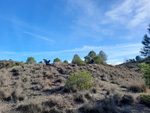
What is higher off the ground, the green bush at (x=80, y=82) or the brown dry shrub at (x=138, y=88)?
the green bush at (x=80, y=82)

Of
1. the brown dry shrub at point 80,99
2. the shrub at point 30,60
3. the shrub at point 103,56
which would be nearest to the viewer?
the brown dry shrub at point 80,99

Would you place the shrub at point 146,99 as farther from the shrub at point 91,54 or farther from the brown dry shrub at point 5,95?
the shrub at point 91,54

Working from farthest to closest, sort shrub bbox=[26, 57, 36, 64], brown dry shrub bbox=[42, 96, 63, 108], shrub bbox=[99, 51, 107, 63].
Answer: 1. shrub bbox=[26, 57, 36, 64]
2. shrub bbox=[99, 51, 107, 63]
3. brown dry shrub bbox=[42, 96, 63, 108]

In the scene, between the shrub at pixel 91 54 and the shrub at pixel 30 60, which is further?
the shrub at pixel 30 60

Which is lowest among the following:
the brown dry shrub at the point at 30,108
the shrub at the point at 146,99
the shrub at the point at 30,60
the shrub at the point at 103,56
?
the shrub at the point at 146,99

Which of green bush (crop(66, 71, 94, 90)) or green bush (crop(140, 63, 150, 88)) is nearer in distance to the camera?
green bush (crop(140, 63, 150, 88))

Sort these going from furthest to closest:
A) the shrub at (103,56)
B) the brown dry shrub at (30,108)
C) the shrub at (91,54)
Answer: the shrub at (91,54)
the shrub at (103,56)
the brown dry shrub at (30,108)

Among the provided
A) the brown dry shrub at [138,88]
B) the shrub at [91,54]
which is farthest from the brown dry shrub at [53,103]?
the shrub at [91,54]

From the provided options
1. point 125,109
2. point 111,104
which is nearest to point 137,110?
point 125,109

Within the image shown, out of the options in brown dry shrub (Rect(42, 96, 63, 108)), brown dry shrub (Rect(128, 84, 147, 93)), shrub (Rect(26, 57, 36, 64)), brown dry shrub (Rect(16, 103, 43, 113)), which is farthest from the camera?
shrub (Rect(26, 57, 36, 64))

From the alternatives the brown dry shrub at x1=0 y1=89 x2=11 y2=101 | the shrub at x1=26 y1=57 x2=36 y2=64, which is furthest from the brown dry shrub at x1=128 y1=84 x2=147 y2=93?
the shrub at x1=26 y1=57 x2=36 y2=64

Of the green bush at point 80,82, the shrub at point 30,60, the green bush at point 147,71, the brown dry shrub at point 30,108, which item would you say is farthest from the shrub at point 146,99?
the shrub at point 30,60

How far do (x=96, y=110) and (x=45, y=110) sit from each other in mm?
2401

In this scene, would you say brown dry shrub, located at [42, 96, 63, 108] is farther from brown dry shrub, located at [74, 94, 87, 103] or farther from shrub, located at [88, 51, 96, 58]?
shrub, located at [88, 51, 96, 58]
